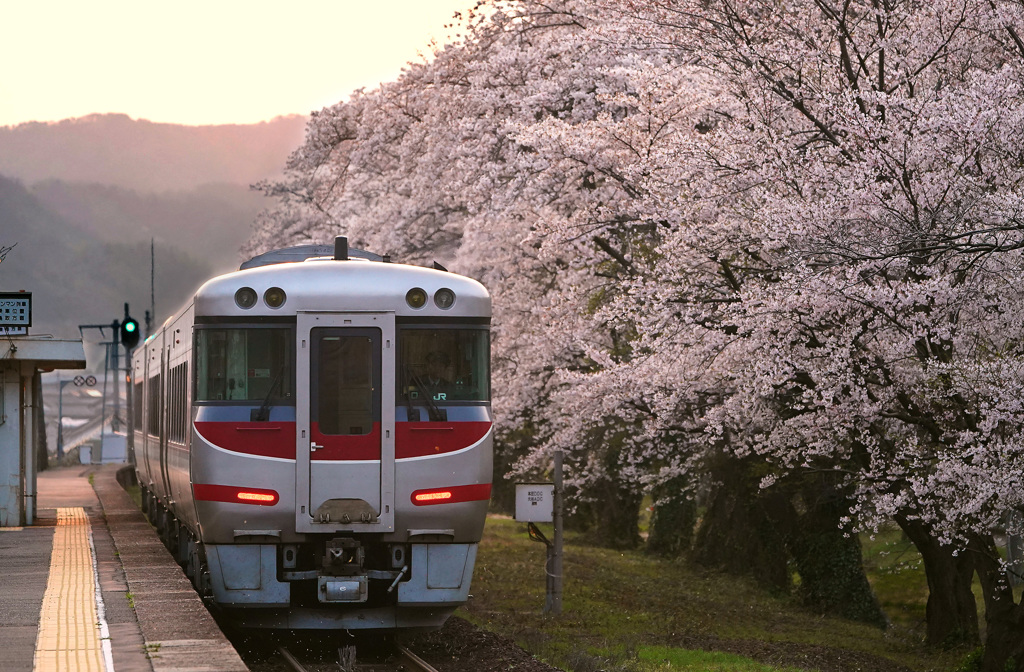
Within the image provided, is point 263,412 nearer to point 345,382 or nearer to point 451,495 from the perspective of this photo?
point 345,382

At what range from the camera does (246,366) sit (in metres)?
10.2

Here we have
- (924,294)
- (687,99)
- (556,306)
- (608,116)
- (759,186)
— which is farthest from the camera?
(556,306)

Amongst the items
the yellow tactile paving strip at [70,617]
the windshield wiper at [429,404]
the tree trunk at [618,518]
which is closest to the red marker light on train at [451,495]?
the windshield wiper at [429,404]

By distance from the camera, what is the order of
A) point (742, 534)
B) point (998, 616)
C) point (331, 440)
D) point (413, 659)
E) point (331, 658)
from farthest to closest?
point (742, 534) → point (998, 616) → point (331, 658) → point (413, 659) → point (331, 440)

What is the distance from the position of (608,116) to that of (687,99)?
196 cm

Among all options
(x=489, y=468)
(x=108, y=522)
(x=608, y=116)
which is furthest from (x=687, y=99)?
(x=108, y=522)

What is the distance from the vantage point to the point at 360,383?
33.8 ft

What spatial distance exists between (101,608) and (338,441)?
2144 mm

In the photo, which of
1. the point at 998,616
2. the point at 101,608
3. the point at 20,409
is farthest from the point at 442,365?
the point at 20,409

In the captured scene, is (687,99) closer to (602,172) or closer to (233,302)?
(602,172)

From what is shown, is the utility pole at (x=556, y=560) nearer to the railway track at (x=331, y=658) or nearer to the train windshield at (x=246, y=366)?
the railway track at (x=331, y=658)

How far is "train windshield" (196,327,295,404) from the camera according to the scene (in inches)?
402

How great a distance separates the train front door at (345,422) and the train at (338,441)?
0.04ft

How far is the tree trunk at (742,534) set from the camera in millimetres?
20609
